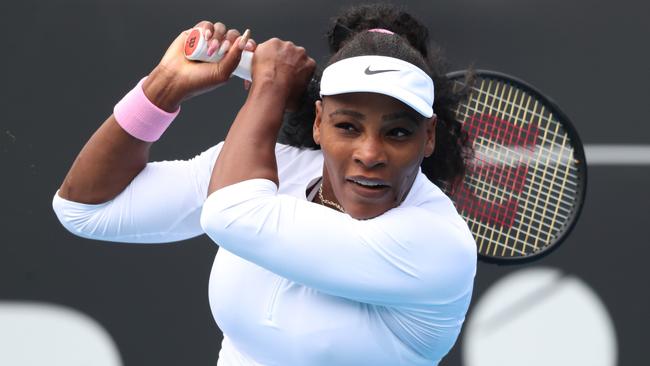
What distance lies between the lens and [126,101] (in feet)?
6.08

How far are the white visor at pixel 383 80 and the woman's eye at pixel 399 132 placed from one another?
4 cm

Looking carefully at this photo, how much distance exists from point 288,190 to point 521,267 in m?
1.53

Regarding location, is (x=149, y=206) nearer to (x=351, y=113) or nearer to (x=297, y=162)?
(x=297, y=162)

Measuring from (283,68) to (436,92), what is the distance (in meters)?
0.29

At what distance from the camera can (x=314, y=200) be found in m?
1.84

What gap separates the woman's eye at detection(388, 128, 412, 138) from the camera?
165cm

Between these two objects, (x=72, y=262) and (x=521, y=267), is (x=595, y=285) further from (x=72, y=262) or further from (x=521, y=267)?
(x=72, y=262)

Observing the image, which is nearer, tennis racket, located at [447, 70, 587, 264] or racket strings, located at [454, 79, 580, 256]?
tennis racket, located at [447, 70, 587, 264]

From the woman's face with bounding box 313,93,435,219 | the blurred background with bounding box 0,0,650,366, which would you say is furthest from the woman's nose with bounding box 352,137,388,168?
the blurred background with bounding box 0,0,650,366

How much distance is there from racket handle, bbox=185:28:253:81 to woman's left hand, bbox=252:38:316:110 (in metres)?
0.02

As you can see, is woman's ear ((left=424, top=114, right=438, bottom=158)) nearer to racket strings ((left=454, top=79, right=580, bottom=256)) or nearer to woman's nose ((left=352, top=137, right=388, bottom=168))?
woman's nose ((left=352, top=137, right=388, bottom=168))

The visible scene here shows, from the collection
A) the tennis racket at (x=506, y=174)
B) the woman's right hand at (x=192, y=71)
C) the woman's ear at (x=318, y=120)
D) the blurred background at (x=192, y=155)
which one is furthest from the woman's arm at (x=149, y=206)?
the blurred background at (x=192, y=155)

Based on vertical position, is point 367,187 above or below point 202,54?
below

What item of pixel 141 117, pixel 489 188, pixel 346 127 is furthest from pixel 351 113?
pixel 489 188
